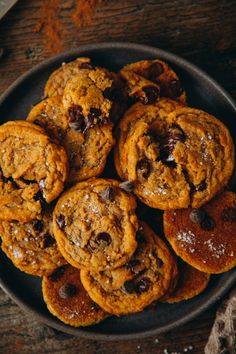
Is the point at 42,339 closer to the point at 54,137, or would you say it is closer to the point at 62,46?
the point at 54,137

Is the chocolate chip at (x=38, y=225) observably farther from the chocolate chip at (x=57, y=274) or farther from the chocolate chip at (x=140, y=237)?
the chocolate chip at (x=140, y=237)

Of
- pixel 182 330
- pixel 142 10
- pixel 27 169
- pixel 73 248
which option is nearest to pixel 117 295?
pixel 73 248

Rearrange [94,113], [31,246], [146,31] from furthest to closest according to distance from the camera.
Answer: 1. [146,31]
2. [31,246]
3. [94,113]

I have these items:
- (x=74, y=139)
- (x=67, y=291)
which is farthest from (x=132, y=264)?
(x=74, y=139)

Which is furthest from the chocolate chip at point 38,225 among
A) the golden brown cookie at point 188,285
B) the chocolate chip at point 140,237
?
the golden brown cookie at point 188,285

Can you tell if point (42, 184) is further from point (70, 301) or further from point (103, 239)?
point (70, 301)

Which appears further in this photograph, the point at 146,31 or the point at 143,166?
the point at 146,31
